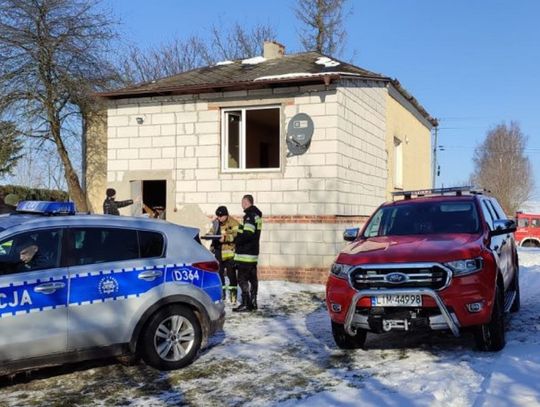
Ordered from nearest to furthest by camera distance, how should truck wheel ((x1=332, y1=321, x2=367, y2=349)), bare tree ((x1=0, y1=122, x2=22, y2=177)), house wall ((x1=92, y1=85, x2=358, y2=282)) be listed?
1. truck wheel ((x1=332, y1=321, x2=367, y2=349))
2. house wall ((x1=92, y1=85, x2=358, y2=282))
3. bare tree ((x1=0, y1=122, x2=22, y2=177))

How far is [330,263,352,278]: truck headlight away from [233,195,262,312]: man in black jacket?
2.89m

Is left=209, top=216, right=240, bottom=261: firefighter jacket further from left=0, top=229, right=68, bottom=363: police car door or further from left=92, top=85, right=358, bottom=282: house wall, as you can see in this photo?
left=0, top=229, right=68, bottom=363: police car door

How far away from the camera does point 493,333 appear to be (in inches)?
254

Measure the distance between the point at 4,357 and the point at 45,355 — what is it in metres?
0.36

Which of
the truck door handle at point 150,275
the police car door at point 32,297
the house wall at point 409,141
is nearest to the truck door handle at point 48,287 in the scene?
the police car door at point 32,297

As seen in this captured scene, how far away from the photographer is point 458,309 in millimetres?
6117

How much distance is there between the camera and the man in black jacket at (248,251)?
960 centimetres

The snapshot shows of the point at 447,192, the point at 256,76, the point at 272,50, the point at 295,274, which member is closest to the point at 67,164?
the point at 272,50

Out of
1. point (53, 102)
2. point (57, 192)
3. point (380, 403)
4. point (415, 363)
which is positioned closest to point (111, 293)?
point (380, 403)

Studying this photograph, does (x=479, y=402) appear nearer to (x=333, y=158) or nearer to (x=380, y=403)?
(x=380, y=403)

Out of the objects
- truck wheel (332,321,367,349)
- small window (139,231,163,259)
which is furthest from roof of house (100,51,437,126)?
small window (139,231,163,259)

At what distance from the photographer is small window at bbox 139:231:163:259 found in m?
6.34

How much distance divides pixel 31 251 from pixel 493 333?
4.64m

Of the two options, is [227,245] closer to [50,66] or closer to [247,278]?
[247,278]
